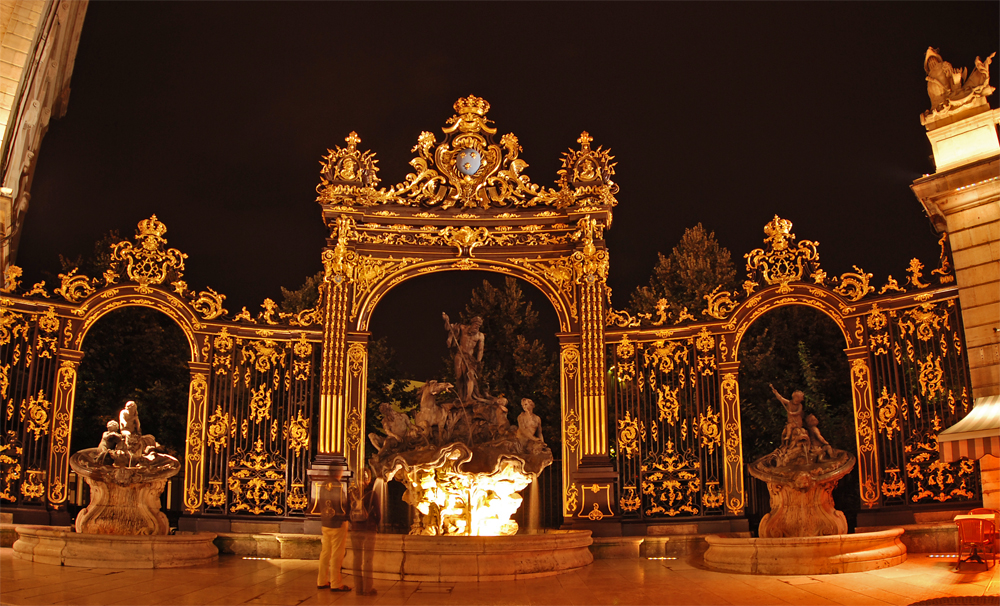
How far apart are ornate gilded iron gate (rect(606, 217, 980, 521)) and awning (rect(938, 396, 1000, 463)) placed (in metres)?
0.74

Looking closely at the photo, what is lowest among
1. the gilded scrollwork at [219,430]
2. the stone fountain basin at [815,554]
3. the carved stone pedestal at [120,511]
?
the stone fountain basin at [815,554]

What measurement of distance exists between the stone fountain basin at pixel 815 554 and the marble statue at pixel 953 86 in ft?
17.8

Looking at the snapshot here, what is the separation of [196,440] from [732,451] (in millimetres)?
7977

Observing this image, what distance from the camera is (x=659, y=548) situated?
11742 millimetres

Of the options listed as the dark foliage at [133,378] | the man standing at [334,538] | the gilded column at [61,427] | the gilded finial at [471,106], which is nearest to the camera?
the man standing at [334,538]

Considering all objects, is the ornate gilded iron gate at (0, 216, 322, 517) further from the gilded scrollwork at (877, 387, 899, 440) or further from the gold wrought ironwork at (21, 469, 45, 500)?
the gilded scrollwork at (877, 387, 899, 440)

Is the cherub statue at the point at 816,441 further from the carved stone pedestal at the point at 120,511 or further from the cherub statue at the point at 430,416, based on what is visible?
the carved stone pedestal at the point at 120,511

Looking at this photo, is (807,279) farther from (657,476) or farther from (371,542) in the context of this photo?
(371,542)

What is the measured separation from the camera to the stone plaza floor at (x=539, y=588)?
7.51 meters

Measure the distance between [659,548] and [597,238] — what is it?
486 cm

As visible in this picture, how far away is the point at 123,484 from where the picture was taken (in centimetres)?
1070

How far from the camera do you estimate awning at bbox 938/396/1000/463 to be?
8.84m

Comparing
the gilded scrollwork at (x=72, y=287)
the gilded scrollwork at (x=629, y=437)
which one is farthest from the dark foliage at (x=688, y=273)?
the gilded scrollwork at (x=72, y=287)

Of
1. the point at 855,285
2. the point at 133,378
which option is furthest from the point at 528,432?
the point at 133,378
